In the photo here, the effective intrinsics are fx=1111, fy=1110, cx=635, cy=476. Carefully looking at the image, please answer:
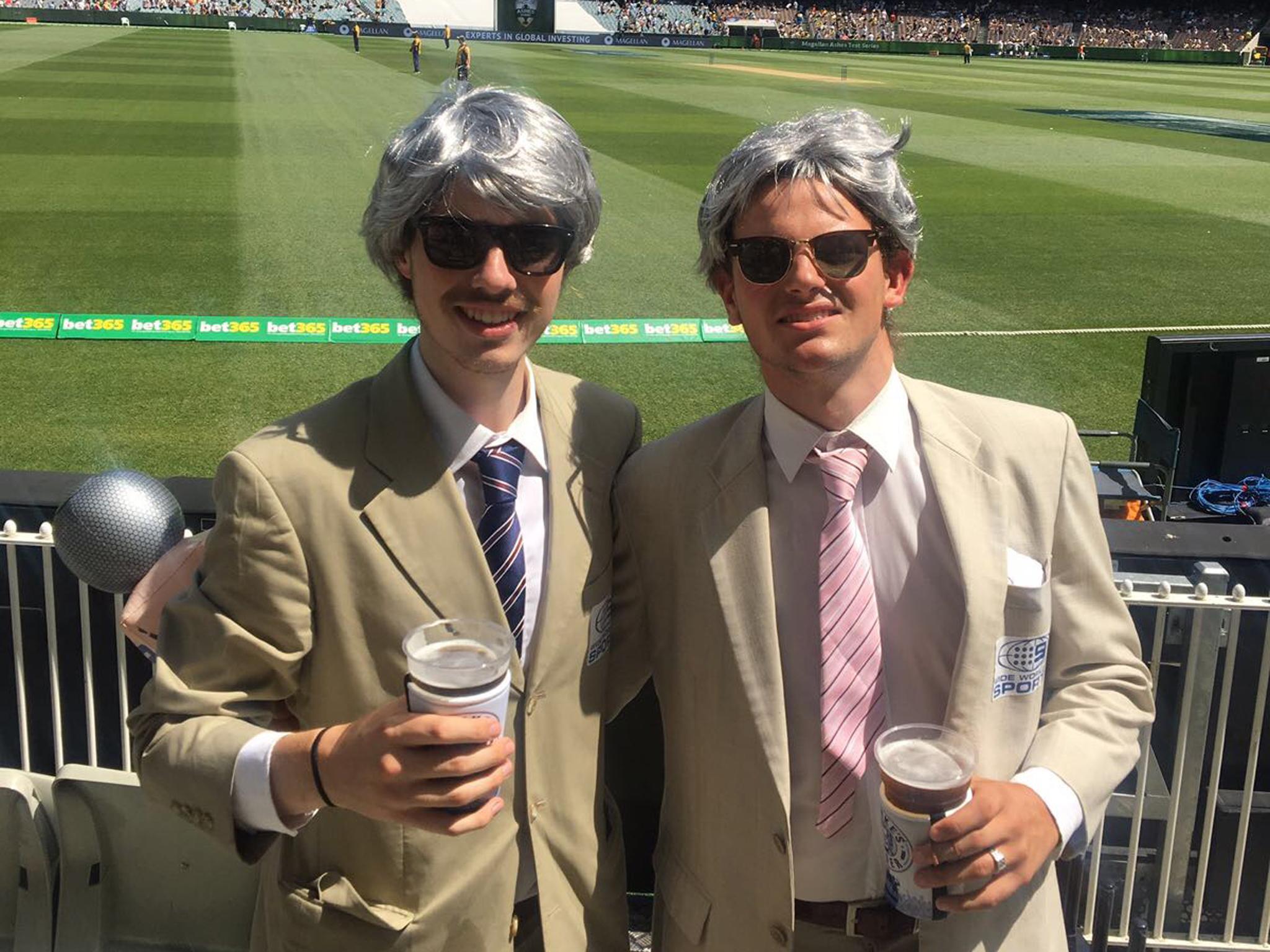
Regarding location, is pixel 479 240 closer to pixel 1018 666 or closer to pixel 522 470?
pixel 522 470

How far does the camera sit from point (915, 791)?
1632 millimetres

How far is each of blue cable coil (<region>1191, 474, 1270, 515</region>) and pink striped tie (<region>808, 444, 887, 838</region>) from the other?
431cm

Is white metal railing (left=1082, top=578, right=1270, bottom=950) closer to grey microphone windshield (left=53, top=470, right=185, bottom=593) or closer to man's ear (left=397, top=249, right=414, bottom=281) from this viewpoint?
man's ear (left=397, top=249, right=414, bottom=281)

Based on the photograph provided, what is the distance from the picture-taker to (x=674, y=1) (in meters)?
69.5

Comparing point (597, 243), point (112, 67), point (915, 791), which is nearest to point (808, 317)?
point (915, 791)

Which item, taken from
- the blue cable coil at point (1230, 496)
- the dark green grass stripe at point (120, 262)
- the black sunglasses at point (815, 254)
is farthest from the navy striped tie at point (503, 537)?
the dark green grass stripe at point (120, 262)

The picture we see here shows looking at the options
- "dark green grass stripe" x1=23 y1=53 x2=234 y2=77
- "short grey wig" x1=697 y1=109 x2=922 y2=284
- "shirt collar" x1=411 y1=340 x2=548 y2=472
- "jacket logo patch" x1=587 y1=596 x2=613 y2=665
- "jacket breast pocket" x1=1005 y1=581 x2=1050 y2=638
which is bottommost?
"jacket logo patch" x1=587 y1=596 x2=613 y2=665

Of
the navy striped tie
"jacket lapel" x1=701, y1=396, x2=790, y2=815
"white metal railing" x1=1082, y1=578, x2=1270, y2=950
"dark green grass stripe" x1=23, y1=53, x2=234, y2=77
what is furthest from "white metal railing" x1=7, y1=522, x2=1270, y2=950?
"dark green grass stripe" x1=23, y1=53, x2=234, y2=77

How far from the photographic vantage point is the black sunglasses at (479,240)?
6.07ft

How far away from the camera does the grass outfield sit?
877 cm

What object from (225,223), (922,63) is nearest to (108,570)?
(225,223)

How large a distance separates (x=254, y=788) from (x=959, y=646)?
1133mm

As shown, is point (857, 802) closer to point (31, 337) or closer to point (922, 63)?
point (31, 337)

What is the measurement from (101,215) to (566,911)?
1461 centimetres
